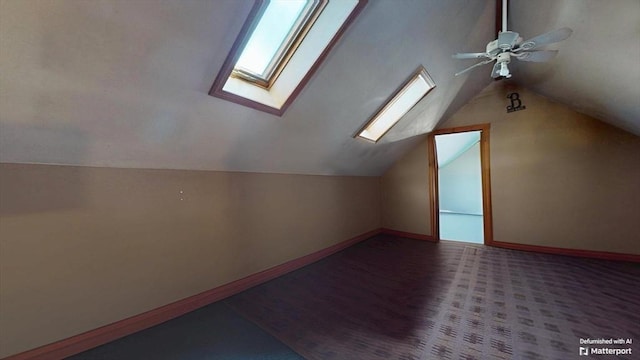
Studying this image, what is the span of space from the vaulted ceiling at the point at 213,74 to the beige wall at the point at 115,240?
17cm

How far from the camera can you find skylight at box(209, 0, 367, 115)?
5.30 ft

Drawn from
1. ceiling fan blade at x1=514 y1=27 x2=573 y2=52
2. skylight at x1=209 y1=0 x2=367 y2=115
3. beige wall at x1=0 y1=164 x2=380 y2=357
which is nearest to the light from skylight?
skylight at x1=209 y1=0 x2=367 y2=115

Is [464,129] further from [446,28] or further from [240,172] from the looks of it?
[240,172]

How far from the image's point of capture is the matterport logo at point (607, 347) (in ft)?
5.04

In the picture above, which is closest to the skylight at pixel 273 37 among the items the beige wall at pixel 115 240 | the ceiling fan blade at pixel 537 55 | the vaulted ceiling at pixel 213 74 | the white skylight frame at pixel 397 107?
the vaulted ceiling at pixel 213 74

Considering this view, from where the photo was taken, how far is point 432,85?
2.96 m

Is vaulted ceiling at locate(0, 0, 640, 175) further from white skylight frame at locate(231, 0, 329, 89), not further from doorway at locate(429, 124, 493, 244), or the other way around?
doorway at locate(429, 124, 493, 244)

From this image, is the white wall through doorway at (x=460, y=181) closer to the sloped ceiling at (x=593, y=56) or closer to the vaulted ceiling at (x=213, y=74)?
the sloped ceiling at (x=593, y=56)

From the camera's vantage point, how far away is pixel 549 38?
1713mm

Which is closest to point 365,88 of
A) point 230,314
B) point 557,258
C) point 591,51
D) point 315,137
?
point 315,137

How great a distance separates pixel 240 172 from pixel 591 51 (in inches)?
128

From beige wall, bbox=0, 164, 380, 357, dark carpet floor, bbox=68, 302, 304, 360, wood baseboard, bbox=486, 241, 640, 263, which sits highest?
beige wall, bbox=0, 164, 380, 357

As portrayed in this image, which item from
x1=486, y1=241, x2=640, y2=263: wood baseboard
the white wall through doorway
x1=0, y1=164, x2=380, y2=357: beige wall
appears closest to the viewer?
x1=0, y1=164, x2=380, y2=357: beige wall

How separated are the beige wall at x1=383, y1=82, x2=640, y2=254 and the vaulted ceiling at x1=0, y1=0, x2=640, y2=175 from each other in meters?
0.36
